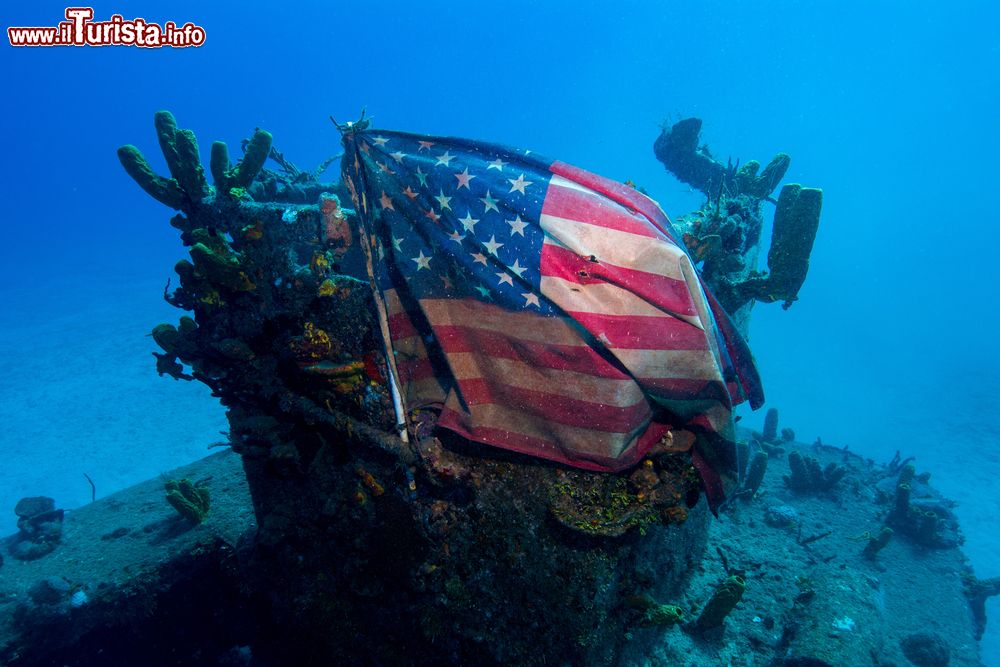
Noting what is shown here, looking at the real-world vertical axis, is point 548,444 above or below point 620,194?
below

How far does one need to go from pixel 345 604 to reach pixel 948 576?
490 inches

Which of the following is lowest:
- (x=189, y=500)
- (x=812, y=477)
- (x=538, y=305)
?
(x=189, y=500)

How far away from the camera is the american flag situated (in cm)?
340

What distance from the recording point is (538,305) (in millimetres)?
3650

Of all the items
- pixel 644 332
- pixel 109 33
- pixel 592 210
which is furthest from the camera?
pixel 109 33

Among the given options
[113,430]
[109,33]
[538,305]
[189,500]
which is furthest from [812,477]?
[113,430]

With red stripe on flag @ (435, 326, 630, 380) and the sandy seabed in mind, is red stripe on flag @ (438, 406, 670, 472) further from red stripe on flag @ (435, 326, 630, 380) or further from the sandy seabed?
the sandy seabed

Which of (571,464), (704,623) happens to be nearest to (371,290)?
(571,464)

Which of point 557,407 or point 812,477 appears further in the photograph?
point 812,477

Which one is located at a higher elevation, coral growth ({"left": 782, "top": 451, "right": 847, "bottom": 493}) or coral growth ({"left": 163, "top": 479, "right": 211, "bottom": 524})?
coral growth ({"left": 782, "top": 451, "right": 847, "bottom": 493})

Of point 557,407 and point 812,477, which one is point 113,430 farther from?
point 812,477

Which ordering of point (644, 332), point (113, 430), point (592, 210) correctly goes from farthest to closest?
point (113, 430) < point (592, 210) < point (644, 332)

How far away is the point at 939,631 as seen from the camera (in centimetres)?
804

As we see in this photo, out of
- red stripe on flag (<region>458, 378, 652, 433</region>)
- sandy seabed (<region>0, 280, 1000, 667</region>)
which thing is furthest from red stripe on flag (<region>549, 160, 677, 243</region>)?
sandy seabed (<region>0, 280, 1000, 667</region>)
